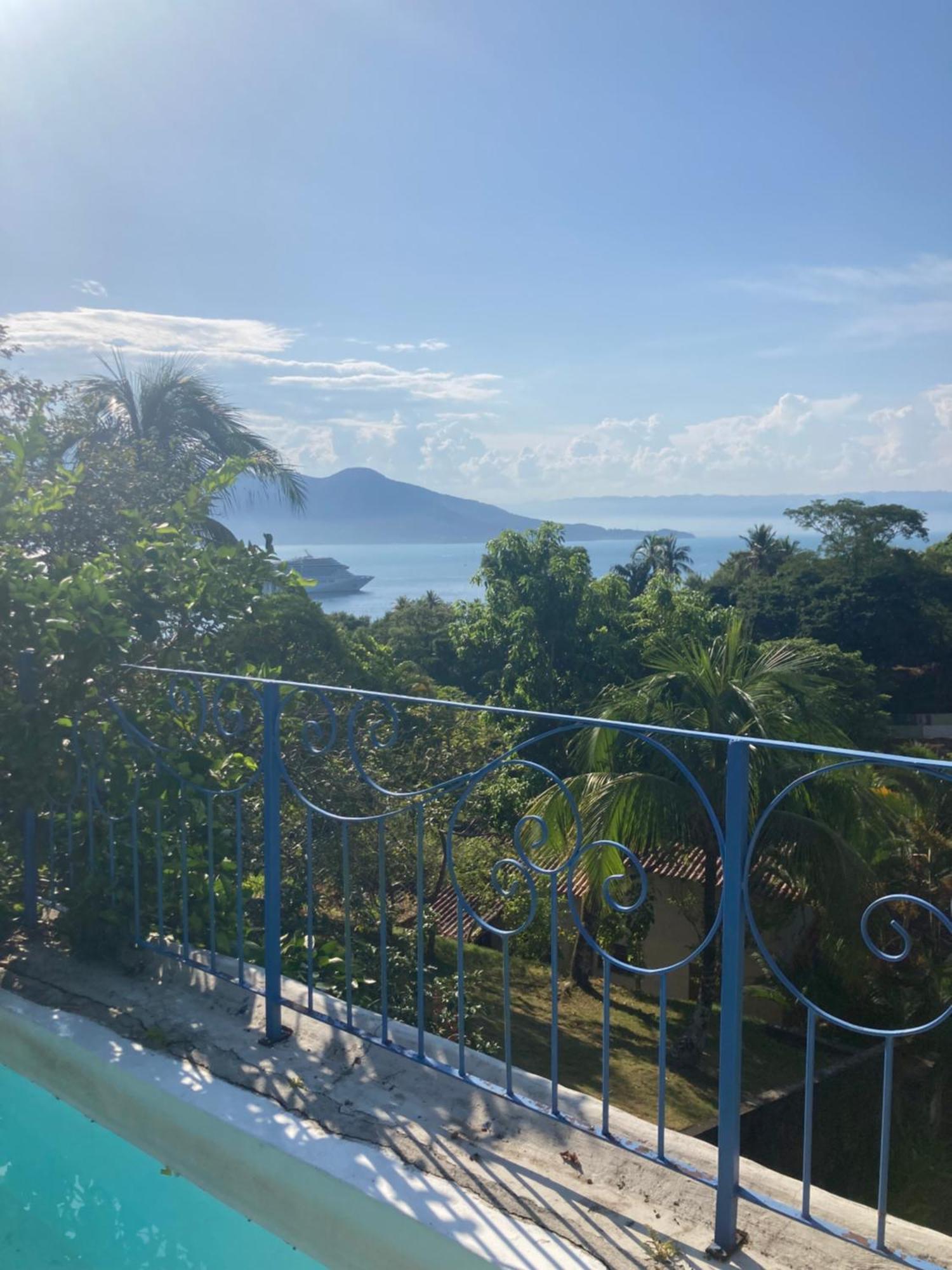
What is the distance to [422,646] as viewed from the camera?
32.9 m

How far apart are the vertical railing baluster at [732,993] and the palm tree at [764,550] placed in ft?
144

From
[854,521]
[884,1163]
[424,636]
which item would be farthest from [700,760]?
[854,521]

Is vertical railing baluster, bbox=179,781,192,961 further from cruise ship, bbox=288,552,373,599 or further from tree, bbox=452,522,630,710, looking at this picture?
cruise ship, bbox=288,552,373,599

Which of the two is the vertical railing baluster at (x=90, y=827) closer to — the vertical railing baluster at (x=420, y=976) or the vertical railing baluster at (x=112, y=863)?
the vertical railing baluster at (x=112, y=863)

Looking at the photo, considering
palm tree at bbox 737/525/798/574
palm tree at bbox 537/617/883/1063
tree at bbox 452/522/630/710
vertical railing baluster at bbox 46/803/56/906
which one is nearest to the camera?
vertical railing baluster at bbox 46/803/56/906

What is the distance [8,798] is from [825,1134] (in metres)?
10.3

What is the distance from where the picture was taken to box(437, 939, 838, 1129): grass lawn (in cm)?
1019

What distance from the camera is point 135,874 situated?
3.34m

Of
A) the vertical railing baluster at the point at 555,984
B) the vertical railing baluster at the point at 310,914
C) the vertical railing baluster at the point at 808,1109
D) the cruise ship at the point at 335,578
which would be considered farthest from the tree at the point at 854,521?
the cruise ship at the point at 335,578

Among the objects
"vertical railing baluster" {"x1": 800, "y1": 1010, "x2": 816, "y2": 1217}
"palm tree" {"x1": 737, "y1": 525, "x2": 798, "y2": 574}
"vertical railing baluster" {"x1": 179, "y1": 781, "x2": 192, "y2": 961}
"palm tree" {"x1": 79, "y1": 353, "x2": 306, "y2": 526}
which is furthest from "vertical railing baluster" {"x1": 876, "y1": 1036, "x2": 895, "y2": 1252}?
"palm tree" {"x1": 737, "y1": 525, "x2": 798, "y2": 574}

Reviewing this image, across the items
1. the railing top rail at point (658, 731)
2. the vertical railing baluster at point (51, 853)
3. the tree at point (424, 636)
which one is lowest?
the tree at point (424, 636)

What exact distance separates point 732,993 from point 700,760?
7.94 m

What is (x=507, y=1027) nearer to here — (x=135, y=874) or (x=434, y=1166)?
(x=434, y=1166)

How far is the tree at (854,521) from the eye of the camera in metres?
42.1
